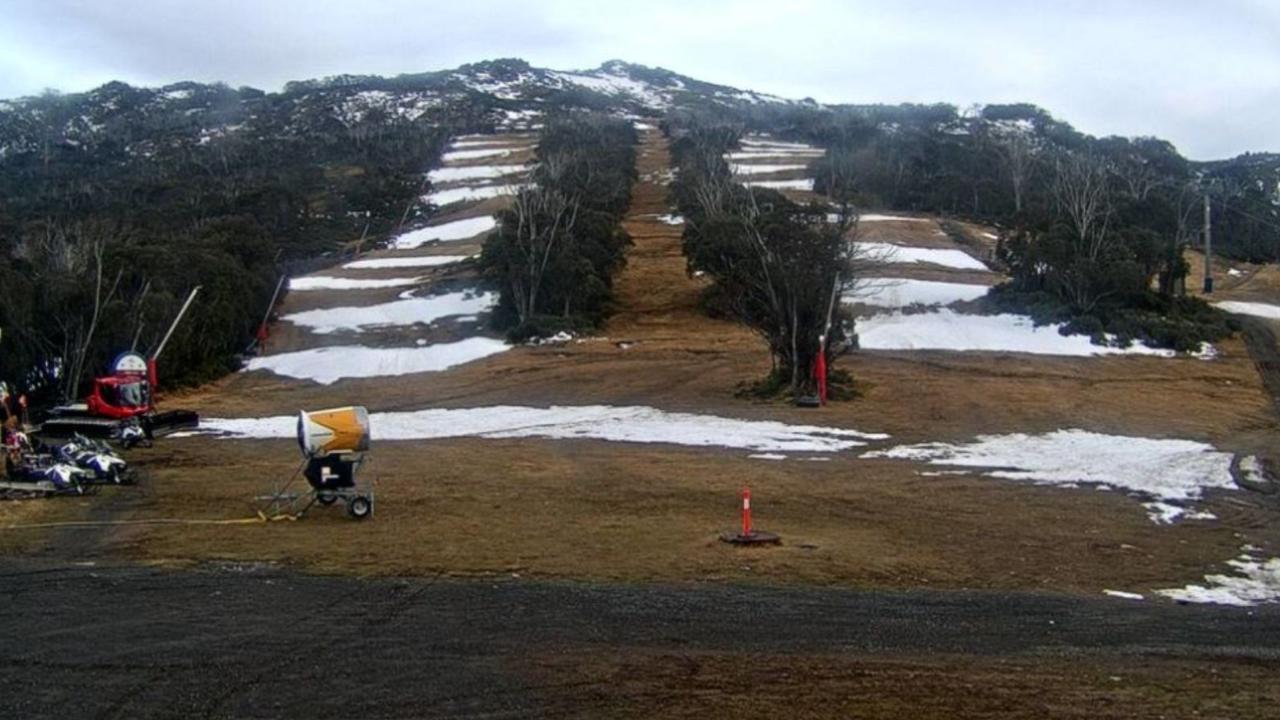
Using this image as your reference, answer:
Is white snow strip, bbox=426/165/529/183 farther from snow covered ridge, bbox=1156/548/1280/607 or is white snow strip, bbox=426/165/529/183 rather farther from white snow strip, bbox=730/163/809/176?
snow covered ridge, bbox=1156/548/1280/607

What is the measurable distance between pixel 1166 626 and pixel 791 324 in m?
24.7

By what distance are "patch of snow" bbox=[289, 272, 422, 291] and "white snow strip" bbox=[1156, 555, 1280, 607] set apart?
169ft

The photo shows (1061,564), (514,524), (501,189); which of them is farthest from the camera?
(501,189)

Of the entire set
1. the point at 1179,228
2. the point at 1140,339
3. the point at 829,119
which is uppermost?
the point at 829,119

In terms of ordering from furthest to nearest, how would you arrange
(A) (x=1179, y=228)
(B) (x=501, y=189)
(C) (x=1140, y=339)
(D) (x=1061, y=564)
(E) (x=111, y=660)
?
(B) (x=501, y=189) → (A) (x=1179, y=228) → (C) (x=1140, y=339) → (D) (x=1061, y=564) → (E) (x=111, y=660)

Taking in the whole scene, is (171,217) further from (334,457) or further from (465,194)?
(334,457)

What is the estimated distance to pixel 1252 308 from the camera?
182 feet

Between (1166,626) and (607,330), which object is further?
(607,330)

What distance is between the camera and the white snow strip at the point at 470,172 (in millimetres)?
100125

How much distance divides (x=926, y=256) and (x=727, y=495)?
4523 centimetres

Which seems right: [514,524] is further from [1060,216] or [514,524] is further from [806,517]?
[1060,216]

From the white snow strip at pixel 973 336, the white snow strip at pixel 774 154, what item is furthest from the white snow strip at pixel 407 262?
the white snow strip at pixel 774 154

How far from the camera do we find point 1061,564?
1587cm

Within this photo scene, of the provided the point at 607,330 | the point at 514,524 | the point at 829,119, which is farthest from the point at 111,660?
the point at 829,119
